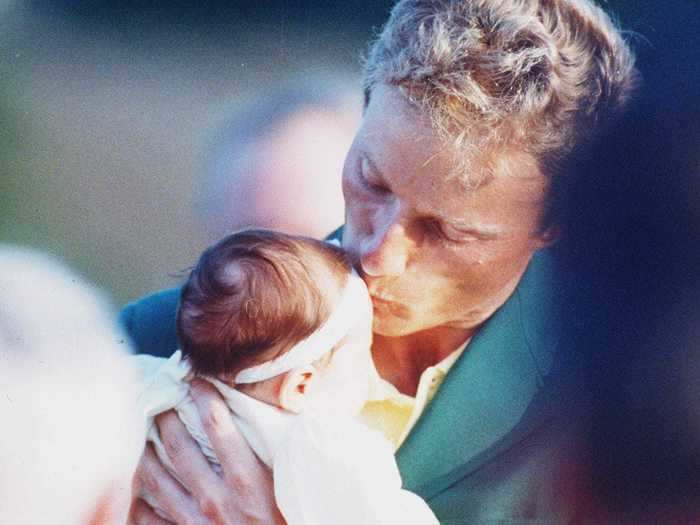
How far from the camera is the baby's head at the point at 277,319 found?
1.87m

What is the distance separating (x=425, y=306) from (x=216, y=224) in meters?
0.47

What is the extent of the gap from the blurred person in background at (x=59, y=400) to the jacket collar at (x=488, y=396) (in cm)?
61

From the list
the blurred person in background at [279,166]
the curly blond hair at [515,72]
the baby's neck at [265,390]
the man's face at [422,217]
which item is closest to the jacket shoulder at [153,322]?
the blurred person in background at [279,166]

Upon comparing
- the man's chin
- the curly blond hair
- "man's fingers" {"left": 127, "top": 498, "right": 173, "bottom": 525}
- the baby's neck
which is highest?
the curly blond hair

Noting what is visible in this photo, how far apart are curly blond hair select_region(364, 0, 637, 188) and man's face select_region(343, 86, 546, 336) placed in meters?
0.05

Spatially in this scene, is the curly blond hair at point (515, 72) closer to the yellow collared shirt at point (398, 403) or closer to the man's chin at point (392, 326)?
the man's chin at point (392, 326)

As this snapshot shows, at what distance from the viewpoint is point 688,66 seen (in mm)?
2059

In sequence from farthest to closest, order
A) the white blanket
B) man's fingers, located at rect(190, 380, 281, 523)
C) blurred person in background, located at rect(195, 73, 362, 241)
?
blurred person in background, located at rect(195, 73, 362, 241), man's fingers, located at rect(190, 380, 281, 523), the white blanket

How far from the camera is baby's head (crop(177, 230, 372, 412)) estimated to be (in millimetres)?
1865

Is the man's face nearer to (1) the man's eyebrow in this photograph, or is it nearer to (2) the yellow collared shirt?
(1) the man's eyebrow

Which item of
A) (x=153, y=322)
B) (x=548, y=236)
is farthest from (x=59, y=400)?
(x=548, y=236)

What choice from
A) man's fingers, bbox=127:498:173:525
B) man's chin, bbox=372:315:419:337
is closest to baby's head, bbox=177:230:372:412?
man's chin, bbox=372:315:419:337

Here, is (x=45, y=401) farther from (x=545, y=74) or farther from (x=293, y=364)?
(x=545, y=74)

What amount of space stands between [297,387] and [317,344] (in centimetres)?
10
